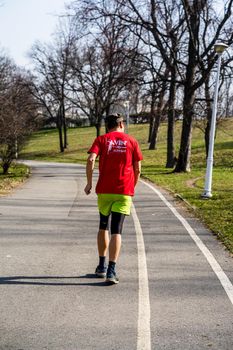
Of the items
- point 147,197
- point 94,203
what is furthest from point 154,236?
point 147,197

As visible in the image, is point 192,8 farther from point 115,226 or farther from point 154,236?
Answer: point 115,226

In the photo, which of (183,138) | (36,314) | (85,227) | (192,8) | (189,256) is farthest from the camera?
(183,138)

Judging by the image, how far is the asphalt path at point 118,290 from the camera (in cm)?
399

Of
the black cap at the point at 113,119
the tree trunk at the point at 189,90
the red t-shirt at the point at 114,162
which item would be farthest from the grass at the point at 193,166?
the black cap at the point at 113,119

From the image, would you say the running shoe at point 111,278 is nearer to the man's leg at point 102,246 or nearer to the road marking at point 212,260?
the man's leg at point 102,246

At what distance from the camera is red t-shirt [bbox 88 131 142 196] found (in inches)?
219

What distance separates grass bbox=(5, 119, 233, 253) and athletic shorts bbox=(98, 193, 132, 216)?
2.61 metres

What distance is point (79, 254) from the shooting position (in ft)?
23.0

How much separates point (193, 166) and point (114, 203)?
27736 millimetres

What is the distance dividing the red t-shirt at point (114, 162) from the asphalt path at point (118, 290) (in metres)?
1.13

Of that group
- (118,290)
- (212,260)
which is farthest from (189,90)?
(118,290)

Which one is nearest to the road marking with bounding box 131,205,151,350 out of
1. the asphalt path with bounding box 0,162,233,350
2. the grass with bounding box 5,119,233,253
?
the asphalt path with bounding box 0,162,233,350

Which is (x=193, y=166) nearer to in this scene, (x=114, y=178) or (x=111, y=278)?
(x=114, y=178)

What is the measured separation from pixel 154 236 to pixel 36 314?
4210mm
